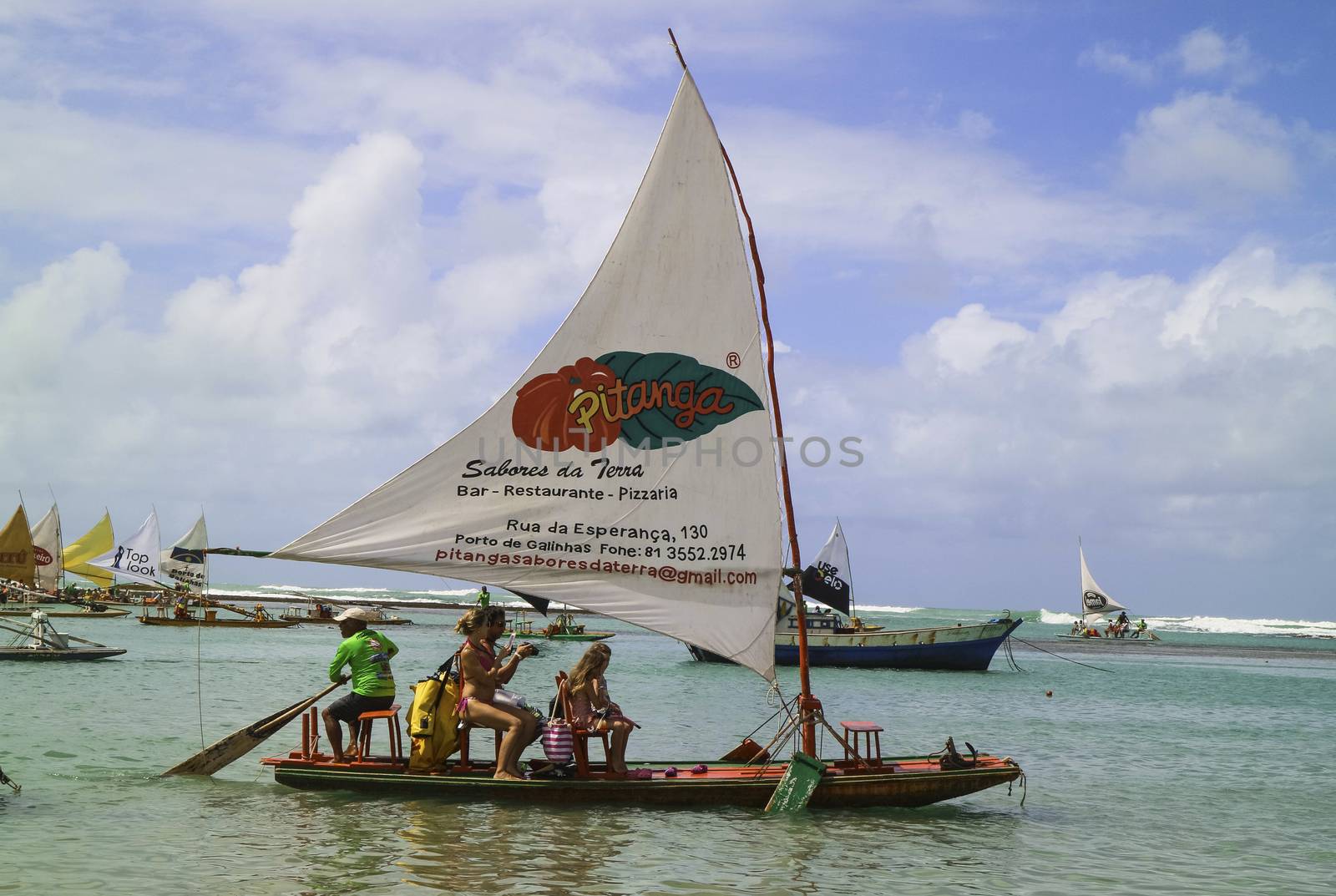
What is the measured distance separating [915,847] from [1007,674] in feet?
116

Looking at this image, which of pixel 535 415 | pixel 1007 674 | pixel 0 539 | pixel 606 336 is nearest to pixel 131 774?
pixel 535 415

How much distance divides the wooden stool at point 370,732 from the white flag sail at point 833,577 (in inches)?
1277

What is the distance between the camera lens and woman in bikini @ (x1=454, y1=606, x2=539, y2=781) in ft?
44.0

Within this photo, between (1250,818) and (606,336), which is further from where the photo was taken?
(1250,818)

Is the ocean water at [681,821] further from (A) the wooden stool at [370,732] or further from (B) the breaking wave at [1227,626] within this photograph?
(B) the breaking wave at [1227,626]

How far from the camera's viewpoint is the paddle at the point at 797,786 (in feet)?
44.1

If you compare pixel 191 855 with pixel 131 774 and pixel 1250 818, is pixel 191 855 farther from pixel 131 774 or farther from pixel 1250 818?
pixel 1250 818

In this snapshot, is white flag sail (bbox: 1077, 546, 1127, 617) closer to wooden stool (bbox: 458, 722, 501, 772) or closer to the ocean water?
the ocean water

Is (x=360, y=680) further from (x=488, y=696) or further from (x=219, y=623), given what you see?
(x=219, y=623)

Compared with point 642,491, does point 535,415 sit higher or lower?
higher

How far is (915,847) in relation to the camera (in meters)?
13.0

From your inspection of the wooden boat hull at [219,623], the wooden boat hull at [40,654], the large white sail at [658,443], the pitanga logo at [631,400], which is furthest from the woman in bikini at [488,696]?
the wooden boat hull at [219,623]

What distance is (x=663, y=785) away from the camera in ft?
44.5

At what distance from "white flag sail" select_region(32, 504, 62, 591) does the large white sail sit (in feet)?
191
